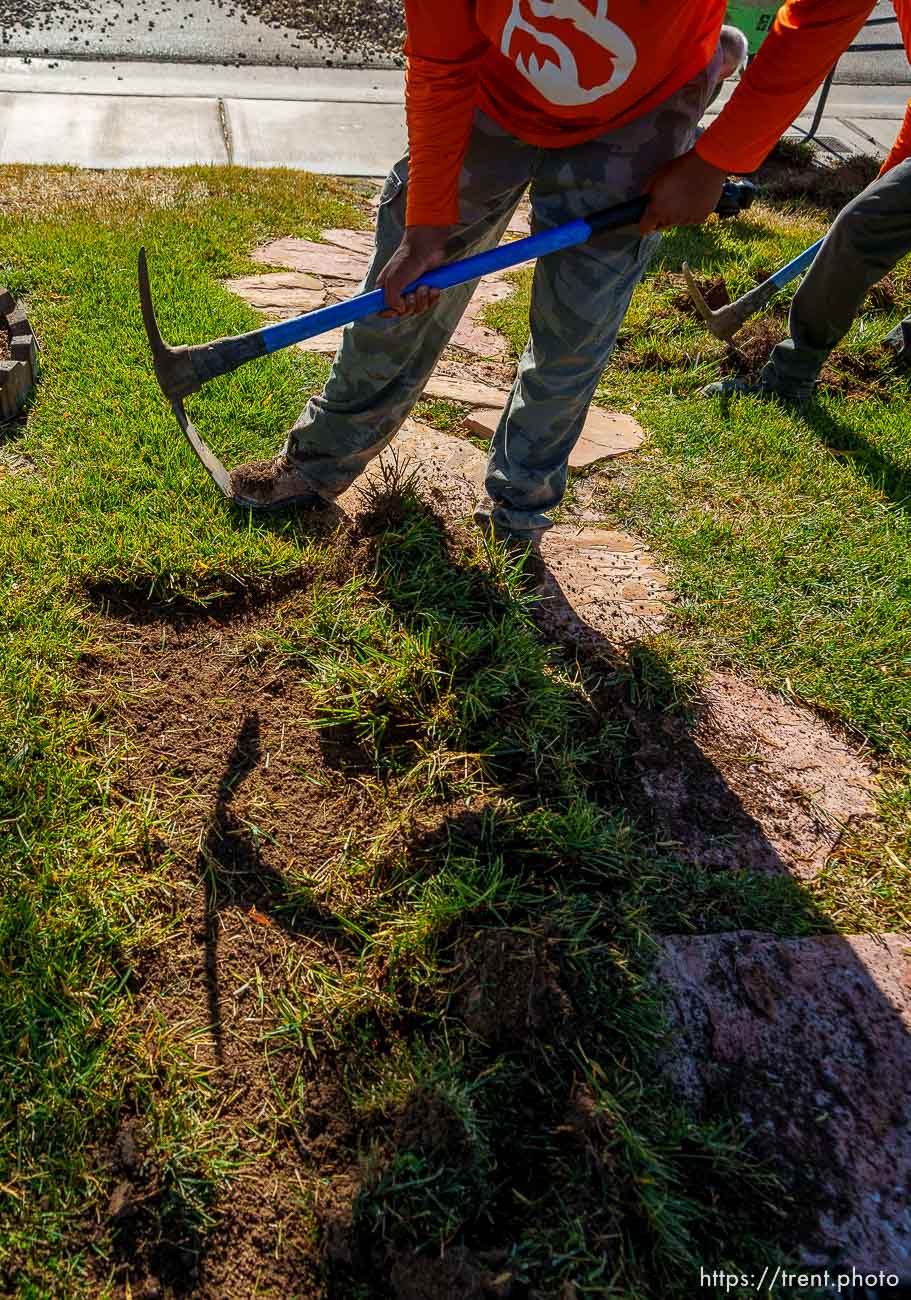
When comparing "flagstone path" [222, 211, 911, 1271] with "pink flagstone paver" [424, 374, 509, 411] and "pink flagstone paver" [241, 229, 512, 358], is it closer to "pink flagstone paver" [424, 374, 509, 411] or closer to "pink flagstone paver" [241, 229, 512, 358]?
"pink flagstone paver" [424, 374, 509, 411]

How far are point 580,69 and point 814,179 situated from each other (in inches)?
231

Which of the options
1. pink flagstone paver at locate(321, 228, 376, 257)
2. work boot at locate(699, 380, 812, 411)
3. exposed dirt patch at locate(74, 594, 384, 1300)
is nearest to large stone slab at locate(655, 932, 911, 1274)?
exposed dirt patch at locate(74, 594, 384, 1300)

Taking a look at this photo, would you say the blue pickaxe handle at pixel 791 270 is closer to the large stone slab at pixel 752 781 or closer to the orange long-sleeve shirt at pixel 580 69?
the orange long-sleeve shirt at pixel 580 69

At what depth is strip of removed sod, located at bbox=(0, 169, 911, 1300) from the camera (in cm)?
149

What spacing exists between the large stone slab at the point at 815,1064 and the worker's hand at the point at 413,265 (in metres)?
1.63

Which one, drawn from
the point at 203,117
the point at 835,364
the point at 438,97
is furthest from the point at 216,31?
the point at 438,97

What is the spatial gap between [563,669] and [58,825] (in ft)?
4.42

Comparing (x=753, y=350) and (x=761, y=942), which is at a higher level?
(x=753, y=350)

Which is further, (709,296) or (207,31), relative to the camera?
(207,31)

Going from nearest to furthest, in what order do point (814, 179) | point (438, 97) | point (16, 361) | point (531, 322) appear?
1. point (438, 97)
2. point (531, 322)
3. point (16, 361)
4. point (814, 179)

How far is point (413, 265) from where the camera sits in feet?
7.07

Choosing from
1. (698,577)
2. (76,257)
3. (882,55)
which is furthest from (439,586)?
(882,55)

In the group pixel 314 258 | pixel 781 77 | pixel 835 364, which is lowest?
pixel 314 258

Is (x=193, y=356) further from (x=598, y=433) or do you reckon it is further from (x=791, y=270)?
(x=791, y=270)
